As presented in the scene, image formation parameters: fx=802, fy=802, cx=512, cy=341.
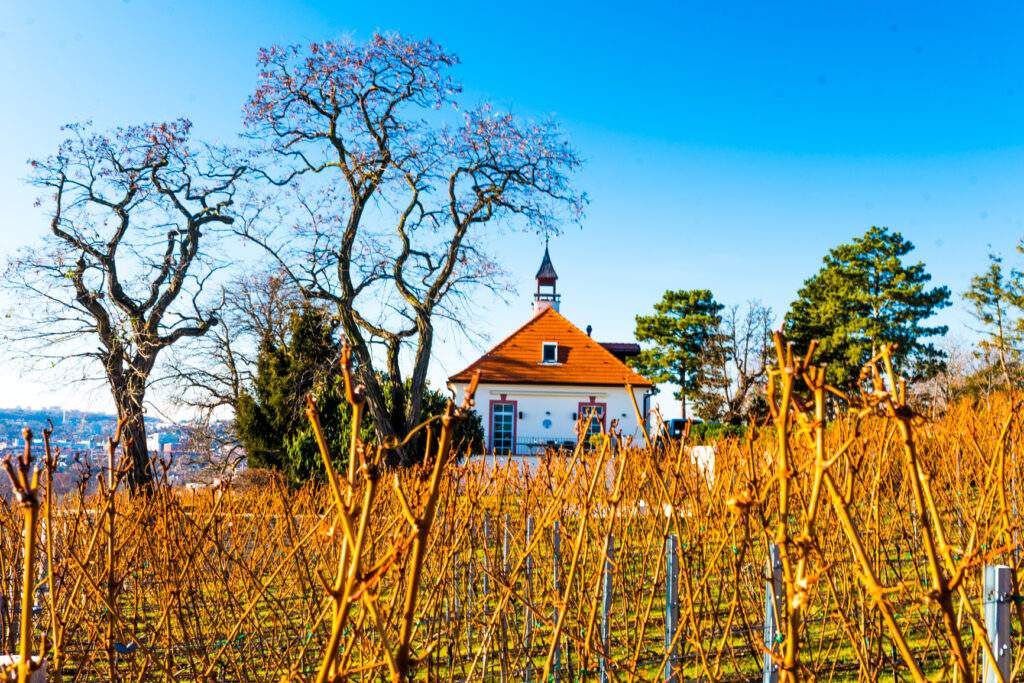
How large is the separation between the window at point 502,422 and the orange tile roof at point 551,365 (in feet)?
2.41

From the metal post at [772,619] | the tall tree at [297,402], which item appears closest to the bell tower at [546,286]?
the tall tree at [297,402]

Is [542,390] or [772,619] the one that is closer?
[772,619]

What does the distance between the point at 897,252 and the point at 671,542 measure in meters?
26.5

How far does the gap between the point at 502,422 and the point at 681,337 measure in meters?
9.57

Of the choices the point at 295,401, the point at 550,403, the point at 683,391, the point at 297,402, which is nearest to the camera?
the point at 297,402

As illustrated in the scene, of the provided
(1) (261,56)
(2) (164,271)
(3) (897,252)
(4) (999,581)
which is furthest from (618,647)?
(3) (897,252)

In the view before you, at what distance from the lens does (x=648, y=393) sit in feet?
85.3

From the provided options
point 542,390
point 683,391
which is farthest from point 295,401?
point 683,391

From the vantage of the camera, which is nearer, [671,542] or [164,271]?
[671,542]

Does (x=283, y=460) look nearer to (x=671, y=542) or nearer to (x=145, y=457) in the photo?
(x=145, y=457)

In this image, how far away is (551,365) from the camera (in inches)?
1033

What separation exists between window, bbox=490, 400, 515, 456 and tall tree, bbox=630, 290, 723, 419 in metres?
8.14

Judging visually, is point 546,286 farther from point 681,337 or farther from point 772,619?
point 772,619

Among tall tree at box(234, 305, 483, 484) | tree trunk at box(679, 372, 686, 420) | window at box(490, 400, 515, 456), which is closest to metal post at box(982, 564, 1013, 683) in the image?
tall tree at box(234, 305, 483, 484)
